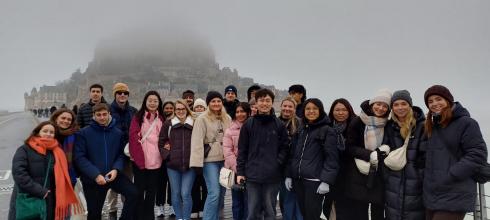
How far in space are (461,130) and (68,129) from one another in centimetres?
448

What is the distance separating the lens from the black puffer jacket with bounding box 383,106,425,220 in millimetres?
3811

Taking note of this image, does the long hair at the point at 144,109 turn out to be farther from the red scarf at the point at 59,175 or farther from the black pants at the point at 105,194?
the red scarf at the point at 59,175

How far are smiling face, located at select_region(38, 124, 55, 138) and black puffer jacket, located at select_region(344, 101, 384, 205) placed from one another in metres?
3.54

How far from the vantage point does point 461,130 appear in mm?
3490

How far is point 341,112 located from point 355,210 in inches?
49.6

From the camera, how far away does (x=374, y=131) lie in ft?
13.8

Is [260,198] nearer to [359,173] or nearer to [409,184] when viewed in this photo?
[359,173]

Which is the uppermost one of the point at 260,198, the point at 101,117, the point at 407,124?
the point at 101,117

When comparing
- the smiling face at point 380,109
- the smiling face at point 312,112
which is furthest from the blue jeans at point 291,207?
the smiling face at point 380,109

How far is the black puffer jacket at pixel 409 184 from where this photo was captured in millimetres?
3811

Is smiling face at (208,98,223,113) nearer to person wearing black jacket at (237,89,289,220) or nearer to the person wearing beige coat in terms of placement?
the person wearing beige coat

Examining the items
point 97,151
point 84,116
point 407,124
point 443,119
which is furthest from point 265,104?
point 84,116

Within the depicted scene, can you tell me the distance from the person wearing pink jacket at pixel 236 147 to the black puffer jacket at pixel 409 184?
Result: 2.00 metres

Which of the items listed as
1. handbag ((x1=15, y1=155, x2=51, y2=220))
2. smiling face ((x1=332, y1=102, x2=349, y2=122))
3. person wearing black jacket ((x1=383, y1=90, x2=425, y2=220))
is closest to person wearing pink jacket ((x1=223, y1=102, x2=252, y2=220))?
smiling face ((x1=332, y1=102, x2=349, y2=122))
